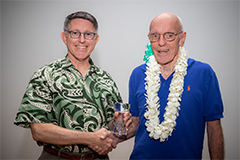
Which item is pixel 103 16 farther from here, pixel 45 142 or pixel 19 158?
pixel 19 158

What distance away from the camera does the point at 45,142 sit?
76.6 inches

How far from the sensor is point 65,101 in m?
1.97

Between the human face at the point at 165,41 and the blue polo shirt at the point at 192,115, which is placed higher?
the human face at the point at 165,41

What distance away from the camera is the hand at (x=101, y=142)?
1.93 metres

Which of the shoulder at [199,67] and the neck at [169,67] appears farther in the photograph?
the neck at [169,67]

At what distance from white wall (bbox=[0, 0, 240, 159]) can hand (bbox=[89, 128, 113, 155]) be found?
1402 mm

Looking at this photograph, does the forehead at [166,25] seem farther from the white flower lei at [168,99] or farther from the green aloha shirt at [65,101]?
the green aloha shirt at [65,101]

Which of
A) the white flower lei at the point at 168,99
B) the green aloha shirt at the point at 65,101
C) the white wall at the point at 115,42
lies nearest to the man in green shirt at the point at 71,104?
the green aloha shirt at the point at 65,101

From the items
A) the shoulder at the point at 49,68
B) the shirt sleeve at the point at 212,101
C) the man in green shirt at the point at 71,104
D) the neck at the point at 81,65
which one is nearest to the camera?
the shirt sleeve at the point at 212,101

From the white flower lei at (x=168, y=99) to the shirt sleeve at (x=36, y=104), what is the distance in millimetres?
925

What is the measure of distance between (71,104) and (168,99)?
908 millimetres

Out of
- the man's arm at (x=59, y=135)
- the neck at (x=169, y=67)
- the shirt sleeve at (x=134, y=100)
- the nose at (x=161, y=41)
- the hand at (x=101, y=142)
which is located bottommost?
the hand at (x=101, y=142)
